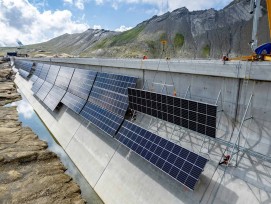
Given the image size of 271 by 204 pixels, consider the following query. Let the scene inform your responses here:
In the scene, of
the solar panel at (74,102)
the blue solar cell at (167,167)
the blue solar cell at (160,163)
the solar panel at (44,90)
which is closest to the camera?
the blue solar cell at (167,167)

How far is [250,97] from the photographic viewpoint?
14570mm

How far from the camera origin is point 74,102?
113 feet

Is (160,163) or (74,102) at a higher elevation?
(160,163)

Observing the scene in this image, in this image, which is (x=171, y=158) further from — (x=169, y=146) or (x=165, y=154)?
(x=169, y=146)

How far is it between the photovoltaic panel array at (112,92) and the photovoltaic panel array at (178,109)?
200 cm

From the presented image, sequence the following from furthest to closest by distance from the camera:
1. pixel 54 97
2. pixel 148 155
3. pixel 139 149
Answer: pixel 54 97
pixel 139 149
pixel 148 155

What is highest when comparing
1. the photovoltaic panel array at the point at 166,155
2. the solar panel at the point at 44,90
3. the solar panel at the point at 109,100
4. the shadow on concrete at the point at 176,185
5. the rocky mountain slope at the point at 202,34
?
the rocky mountain slope at the point at 202,34

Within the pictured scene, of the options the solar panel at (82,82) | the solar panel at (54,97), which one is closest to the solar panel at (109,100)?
the solar panel at (82,82)

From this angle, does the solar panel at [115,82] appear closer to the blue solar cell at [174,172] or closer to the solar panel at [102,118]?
the solar panel at [102,118]

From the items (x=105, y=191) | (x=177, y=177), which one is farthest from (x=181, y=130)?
(x=105, y=191)

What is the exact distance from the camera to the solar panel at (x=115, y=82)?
2422cm

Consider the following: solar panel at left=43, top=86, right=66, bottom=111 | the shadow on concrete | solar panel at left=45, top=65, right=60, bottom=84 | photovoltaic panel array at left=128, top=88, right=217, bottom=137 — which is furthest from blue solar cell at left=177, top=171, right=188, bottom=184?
solar panel at left=45, top=65, right=60, bottom=84

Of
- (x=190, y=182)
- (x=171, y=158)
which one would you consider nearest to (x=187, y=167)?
(x=190, y=182)

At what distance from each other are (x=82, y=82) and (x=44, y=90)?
57.7ft
